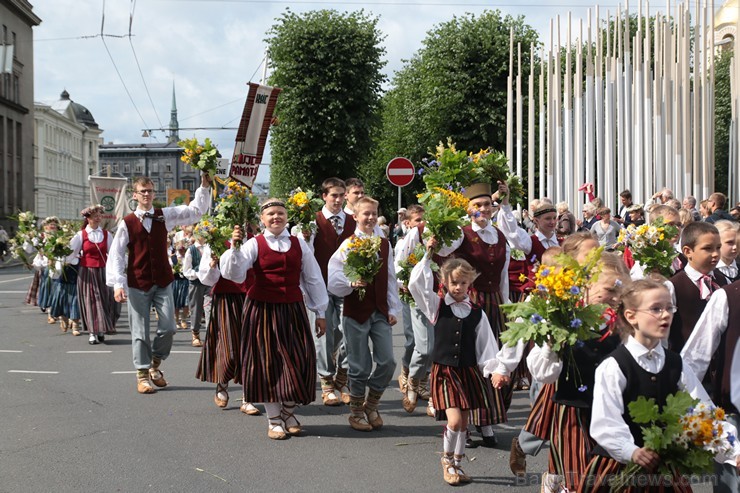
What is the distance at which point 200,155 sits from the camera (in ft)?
27.6

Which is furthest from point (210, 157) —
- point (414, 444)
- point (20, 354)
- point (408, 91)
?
point (408, 91)

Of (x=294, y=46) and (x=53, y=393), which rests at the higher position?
(x=294, y=46)

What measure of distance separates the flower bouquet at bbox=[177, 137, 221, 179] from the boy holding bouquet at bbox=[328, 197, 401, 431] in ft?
5.46

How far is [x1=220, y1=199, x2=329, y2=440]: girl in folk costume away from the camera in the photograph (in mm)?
7066

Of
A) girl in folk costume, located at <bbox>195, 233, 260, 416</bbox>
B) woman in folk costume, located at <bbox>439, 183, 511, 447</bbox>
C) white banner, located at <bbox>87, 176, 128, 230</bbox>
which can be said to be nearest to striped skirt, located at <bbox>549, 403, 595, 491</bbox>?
woman in folk costume, located at <bbox>439, 183, 511, 447</bbox>

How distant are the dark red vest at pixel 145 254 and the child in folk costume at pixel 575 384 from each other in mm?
5475

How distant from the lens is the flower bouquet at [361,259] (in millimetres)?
7312

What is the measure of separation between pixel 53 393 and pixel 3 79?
206ft

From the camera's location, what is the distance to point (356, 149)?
33.9 meters

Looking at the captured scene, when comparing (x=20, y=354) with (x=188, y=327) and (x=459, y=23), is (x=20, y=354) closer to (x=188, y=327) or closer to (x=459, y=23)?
(x=188, y=327)

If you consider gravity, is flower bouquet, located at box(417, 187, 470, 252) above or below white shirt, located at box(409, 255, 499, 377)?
above

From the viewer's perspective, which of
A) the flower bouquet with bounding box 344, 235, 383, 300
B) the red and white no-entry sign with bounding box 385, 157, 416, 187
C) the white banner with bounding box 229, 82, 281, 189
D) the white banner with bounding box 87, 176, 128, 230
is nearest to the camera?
the flower bouquet with bounding box 344, 235, 383, 300

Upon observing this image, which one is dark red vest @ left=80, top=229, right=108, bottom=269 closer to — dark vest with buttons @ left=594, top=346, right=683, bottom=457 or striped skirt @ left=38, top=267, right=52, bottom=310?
striped skirt @ left=38, top=267, right=52, bottom=310

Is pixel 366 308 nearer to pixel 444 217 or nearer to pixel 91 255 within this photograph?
pixel 444 217
